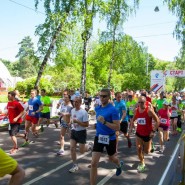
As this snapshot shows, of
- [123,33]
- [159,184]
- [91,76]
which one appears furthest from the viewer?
[91,76]

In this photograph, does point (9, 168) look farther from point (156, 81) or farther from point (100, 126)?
point (156, 81)

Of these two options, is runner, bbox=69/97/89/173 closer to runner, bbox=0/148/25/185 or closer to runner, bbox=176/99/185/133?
runner, bbox=0/148/25/185

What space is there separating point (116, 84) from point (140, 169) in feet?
119

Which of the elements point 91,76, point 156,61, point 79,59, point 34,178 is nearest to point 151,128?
point 34,178

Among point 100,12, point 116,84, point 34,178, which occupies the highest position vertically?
point 100,12

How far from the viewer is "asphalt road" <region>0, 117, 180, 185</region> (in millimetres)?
6347

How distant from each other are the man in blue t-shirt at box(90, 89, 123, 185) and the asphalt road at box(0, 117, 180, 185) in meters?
0.92

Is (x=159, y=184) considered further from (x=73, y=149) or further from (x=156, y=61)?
(x=156, y=61)

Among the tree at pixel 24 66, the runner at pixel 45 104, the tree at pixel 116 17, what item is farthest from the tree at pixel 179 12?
the tree at pixel 24 66

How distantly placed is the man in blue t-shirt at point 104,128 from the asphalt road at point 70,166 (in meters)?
0.92

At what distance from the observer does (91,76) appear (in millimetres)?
41312

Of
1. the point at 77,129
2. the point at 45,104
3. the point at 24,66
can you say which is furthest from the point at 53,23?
the point at 24,66

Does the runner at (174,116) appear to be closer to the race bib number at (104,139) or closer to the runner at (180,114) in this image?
the runner at (180,114)

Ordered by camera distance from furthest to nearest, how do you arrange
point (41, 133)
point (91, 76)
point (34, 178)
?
point (91, 76) < point (41, 133) < point (34, 178)
